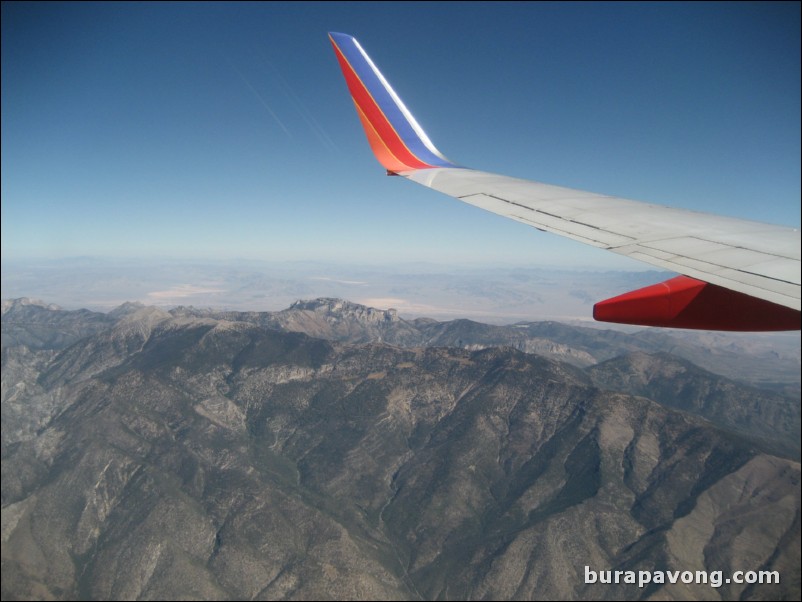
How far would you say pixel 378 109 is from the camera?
1073 cm

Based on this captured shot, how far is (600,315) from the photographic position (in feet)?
21.0

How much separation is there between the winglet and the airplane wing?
0.03m

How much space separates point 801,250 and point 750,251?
0.66 meters

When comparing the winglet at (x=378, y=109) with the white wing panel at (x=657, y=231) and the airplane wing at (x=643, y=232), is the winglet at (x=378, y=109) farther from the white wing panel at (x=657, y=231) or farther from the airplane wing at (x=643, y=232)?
the white wing panel at (x=657, y=231)

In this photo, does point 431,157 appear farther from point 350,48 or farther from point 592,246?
point 592,246

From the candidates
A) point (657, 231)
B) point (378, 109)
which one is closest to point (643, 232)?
point (657, 231)

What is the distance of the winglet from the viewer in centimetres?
1053

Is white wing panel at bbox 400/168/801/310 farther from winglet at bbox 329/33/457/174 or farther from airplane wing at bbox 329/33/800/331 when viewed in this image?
winglet at bbox 329/33/457/174

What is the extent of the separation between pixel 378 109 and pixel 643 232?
22.4 ft

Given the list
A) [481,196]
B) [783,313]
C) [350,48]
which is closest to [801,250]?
[783,313]

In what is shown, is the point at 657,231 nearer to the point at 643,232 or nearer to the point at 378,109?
the point at 643,232

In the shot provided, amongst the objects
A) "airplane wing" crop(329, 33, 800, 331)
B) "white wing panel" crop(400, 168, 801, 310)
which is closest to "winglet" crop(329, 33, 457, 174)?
"airplane wing" crop(329, 33, 800, 331)

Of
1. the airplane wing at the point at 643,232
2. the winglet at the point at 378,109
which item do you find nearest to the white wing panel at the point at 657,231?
the airplane wing at the point at 643,232

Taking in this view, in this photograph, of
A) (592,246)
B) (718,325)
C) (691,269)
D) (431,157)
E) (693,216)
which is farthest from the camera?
Answer: (431,157)
